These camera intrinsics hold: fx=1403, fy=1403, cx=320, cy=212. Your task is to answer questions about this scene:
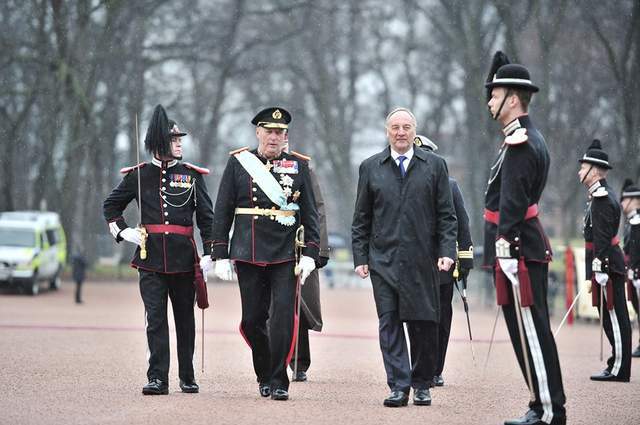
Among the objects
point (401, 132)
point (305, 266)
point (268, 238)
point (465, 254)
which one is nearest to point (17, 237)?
point (465, 254)

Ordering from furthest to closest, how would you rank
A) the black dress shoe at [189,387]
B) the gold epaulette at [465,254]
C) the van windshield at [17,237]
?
the van windshield at [17,237], the gold epaulette at [465,254], the black dress shoe at [189,387]

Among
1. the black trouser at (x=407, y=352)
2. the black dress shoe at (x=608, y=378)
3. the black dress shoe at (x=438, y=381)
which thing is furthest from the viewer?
the black dress shoe at (x=608, y=378)

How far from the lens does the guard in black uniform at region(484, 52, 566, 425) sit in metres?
8.41

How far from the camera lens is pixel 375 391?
1104 cm

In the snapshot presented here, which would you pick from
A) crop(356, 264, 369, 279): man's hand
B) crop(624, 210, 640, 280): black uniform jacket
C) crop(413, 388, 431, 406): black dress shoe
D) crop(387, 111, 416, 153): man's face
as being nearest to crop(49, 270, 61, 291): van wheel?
crop(624, 210, 640, 280): black uniform jacket

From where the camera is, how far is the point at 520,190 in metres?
8.46

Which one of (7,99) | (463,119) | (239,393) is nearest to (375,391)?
(239,393)

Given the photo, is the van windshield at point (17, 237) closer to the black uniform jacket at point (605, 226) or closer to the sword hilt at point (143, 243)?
the black uniform jacket at point (605, 226)

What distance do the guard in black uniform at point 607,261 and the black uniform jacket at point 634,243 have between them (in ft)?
9.44

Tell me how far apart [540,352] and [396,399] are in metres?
1.63

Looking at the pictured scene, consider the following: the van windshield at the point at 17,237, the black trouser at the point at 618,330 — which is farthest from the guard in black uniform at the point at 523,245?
the van windshield at the point at 17,237

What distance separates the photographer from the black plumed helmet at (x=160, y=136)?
10969 mm

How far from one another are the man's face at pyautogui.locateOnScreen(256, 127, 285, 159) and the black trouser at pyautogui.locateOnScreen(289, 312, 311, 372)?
7.15 feet

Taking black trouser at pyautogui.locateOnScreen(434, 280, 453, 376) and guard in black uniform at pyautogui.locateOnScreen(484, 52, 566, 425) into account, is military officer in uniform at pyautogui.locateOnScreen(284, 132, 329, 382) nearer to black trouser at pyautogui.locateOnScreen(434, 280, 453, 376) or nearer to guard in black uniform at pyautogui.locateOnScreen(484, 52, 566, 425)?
black trouser at pyautogui.locateOnScreen(434, 280, 453, 376)
